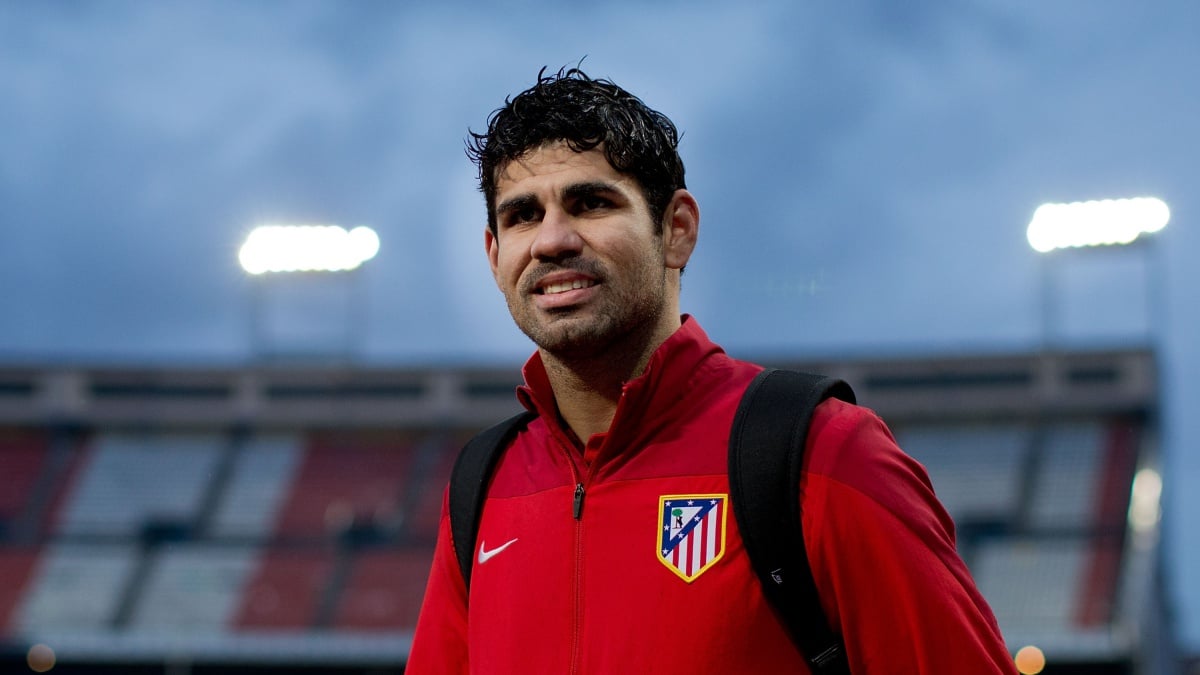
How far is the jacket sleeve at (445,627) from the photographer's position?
2340mm

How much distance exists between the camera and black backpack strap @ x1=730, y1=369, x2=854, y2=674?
→ 1.81 m

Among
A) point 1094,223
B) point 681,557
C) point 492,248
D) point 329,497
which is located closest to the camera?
point 681,557

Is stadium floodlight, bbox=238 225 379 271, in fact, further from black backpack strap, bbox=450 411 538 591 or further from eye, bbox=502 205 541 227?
eye, bbox=502 205 541 227

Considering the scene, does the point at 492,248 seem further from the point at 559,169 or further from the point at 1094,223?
the point at 1094,223

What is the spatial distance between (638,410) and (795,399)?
32cm


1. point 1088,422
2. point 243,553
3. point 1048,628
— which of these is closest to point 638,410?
point 1048,628

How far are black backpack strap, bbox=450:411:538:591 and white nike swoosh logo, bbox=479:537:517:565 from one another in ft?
0.12

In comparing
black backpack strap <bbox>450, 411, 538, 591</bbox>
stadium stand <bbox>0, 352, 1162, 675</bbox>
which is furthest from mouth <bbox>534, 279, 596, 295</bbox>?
stadium stand <bbox>0, 352, 1162, 675</bbox>

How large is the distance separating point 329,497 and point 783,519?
1104 inches

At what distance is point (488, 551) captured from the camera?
2.22 meters

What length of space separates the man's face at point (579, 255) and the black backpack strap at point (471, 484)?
296 millimetres

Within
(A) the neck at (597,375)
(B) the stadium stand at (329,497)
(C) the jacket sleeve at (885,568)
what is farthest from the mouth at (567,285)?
(B) the stadium stand at (329,497)

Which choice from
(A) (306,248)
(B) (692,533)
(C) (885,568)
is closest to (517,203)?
(B) (692,533)

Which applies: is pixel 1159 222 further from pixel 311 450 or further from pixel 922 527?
pixel 922 527
